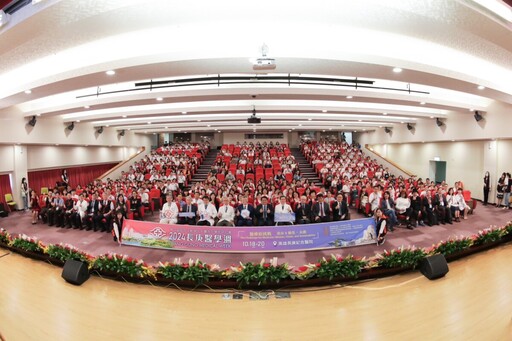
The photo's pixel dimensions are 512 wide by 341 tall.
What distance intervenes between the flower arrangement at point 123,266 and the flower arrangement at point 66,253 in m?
0.26

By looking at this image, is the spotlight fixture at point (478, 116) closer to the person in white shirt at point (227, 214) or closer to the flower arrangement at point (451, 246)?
the flower arrangement at point (451, 246)

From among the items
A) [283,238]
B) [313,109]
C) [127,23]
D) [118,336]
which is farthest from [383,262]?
[313,109]

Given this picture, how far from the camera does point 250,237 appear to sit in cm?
551

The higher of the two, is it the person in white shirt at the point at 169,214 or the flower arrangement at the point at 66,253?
the person in white shirt at the point at 169,214

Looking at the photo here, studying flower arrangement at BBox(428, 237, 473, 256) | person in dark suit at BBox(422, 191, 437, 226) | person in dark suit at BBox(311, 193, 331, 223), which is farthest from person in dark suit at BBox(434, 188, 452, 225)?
person in dark suit at BBox(311, 193, 331, 223)

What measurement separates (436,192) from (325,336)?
711cm

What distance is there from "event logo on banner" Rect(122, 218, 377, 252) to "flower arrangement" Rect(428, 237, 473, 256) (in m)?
1.55

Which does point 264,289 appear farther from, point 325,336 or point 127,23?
point 127,23

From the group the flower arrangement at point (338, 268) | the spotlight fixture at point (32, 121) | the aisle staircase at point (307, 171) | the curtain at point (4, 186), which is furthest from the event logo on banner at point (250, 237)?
the curtain at point (4, 186)

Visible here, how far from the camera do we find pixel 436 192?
7.96m

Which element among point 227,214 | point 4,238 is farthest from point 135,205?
point 227,214

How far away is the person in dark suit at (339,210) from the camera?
7.02 metres

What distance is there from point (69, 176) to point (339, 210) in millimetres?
15099

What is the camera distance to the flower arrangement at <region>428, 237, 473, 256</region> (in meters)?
4.90
